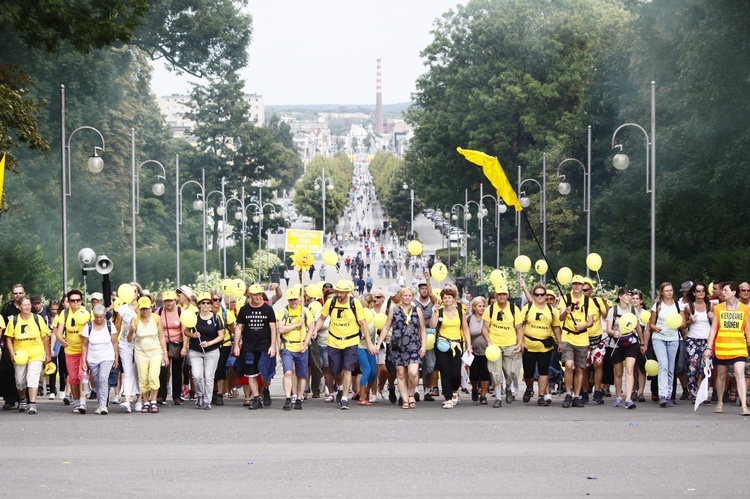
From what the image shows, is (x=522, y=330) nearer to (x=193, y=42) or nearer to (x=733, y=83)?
(x=733, y=83)

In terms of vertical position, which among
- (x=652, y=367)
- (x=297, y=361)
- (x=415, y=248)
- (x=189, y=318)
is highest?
(x=415, y=248)

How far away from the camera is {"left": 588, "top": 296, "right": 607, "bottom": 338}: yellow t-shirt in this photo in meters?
16.7

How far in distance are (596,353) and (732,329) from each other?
1952 mm

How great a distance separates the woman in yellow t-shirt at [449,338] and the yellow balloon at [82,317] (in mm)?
4440

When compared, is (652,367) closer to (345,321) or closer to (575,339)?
(575,339)

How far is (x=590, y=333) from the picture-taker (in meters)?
17.0

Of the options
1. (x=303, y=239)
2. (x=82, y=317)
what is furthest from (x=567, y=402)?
(x=303, y=239)

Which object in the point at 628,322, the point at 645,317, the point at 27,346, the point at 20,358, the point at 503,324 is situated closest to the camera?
the point at 20,358

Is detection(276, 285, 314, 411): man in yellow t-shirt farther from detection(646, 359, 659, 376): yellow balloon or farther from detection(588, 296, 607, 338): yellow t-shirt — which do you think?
detection(646, 359, 659, 376): yellow balloon

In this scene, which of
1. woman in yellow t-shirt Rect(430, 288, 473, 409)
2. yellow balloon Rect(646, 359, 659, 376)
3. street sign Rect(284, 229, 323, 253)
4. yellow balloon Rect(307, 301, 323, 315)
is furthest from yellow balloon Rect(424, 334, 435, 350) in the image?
street sign Rect(284, 229, 323, 253)

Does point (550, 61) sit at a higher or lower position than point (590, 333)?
higher

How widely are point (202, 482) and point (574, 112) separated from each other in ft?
186

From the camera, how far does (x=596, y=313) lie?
1678 cm

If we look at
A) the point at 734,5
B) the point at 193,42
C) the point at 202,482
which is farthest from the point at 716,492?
the point at 193,42
